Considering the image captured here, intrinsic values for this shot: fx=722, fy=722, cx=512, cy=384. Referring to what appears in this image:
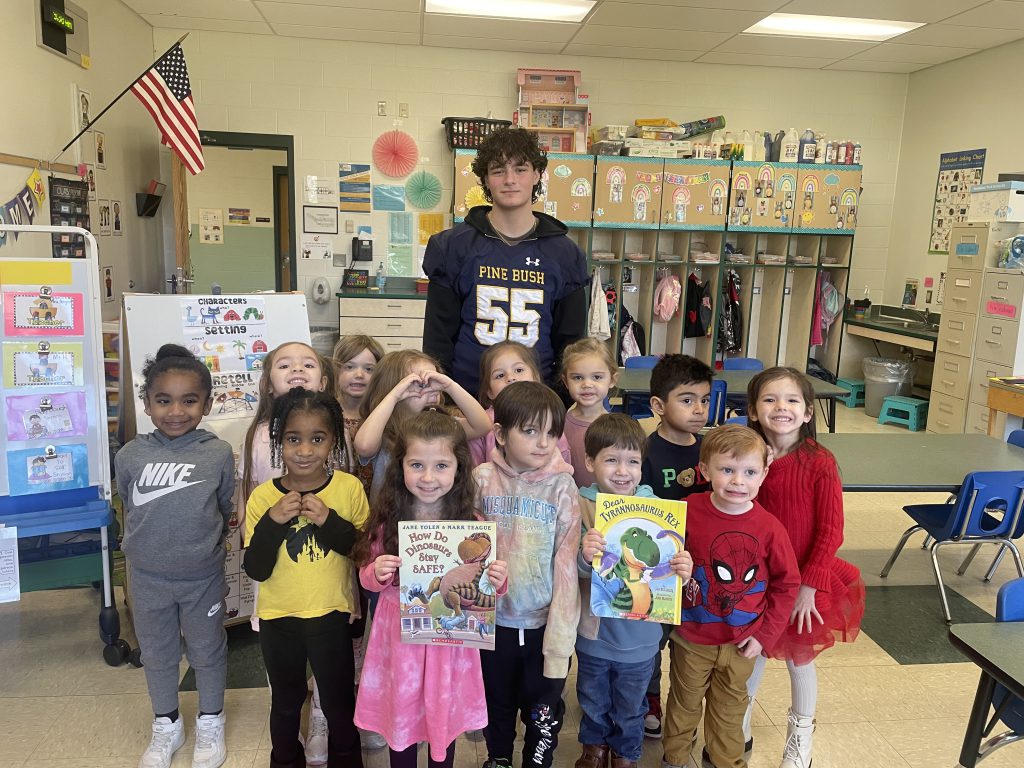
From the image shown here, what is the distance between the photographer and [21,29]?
373 centimetres

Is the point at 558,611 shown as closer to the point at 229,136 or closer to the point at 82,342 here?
the point at 82,342

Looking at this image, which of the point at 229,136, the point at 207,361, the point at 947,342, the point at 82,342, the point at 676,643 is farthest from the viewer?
the point at 229,136

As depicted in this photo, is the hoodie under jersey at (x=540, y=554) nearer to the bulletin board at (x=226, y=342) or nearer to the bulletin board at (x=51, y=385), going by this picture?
the bulletin board at (x=226, y=342)

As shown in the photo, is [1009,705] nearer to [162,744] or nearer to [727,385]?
[162,744]

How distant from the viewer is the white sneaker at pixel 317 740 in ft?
6.55

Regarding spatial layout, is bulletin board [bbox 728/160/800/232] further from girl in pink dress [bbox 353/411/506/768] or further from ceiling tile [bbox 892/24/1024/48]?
girl in pink dress [bbox 353/411/506/768]

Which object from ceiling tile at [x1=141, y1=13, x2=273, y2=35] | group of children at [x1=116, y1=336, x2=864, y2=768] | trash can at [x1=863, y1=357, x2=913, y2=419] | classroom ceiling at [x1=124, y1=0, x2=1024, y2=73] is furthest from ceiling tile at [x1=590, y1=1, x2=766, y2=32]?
group of children at [x1=116, y1=336, x2=864, y2=768]

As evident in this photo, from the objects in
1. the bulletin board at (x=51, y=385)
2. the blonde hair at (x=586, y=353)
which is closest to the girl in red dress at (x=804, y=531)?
the blonde hair at (x=586, y=353)

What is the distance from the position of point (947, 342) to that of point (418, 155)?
15.0ft

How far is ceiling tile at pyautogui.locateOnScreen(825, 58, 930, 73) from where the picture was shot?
6473mm

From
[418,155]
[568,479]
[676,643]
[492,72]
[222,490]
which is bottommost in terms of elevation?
[676,643]

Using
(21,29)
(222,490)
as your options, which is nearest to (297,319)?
(222,490)

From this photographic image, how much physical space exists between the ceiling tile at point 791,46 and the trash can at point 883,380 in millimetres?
2680

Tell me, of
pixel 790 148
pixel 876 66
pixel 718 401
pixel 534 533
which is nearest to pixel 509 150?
pixel 534 533
